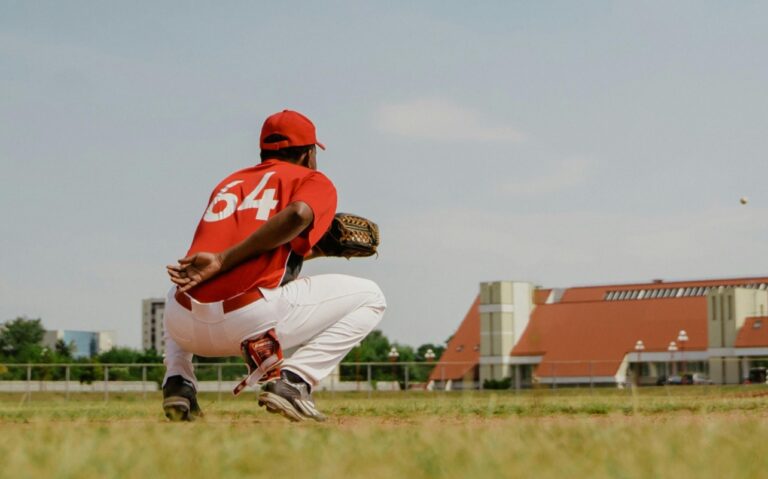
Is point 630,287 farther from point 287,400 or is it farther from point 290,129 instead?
point 287,400

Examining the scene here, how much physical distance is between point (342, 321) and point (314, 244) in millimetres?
456

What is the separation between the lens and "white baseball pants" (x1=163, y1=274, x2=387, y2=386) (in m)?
5.14

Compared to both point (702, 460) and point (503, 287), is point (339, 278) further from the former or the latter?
point (503, 287)

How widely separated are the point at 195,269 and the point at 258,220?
348 millimetres

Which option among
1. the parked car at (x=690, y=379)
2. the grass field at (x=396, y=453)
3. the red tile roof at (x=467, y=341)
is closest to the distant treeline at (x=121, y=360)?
the red tile roof at (x=467, y=341)

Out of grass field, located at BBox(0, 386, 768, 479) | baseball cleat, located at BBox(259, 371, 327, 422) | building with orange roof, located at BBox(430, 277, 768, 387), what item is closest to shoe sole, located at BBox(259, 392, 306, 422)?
baseball cleat, located at BBox(259, 371, 327, 422)

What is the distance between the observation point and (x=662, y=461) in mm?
2781

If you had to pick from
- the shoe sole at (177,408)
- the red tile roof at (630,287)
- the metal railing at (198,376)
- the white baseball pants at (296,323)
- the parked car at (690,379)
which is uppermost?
the red tile roof at (630,287)

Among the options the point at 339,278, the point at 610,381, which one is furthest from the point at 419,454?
the point at 610,381

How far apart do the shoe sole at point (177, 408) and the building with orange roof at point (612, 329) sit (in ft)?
194

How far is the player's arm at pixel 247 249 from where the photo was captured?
5.00 m

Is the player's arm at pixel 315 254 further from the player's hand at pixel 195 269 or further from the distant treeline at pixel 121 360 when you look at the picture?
the distant treeline at pixel 121 360

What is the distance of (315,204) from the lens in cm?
511

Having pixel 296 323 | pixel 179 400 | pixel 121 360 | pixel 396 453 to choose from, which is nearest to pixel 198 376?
pixel 179 400
